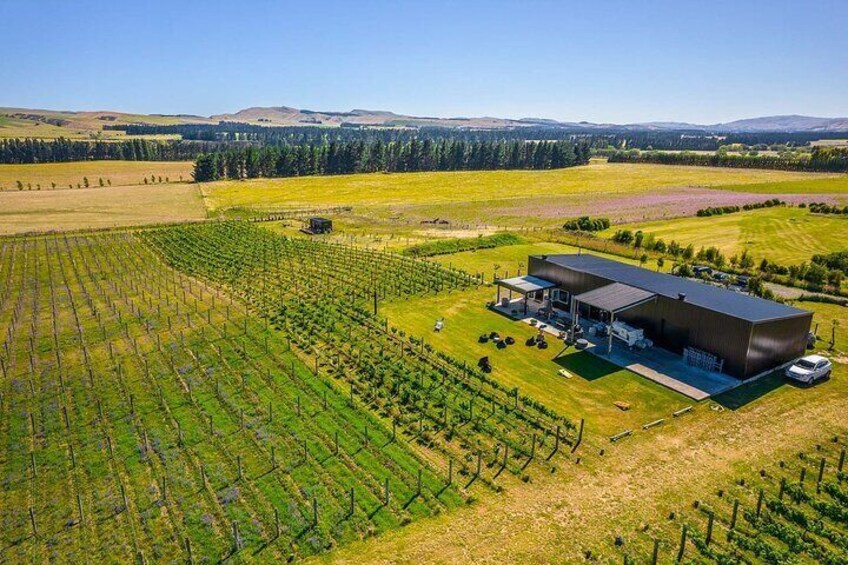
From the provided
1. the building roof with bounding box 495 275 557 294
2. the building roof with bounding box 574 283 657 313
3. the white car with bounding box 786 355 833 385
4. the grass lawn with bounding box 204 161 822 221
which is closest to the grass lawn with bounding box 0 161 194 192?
the grass lawn with bounding box 204 161 822 221

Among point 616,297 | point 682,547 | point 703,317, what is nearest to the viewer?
point 682,547

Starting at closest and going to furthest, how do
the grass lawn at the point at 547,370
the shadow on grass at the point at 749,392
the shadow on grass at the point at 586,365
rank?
the grass lawn at the point at 547,370 → the shadow on grass at the point at 749,392 → the shadow on grass at the point at 586,365

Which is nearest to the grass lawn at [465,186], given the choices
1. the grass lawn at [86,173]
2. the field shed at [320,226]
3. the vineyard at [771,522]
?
the field shed at [320,226]

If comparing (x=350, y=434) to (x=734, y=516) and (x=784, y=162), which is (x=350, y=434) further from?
(x=784, y=162)

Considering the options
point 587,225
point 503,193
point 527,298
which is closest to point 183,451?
point 527,298

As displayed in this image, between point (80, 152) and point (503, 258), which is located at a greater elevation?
point (80, 152)

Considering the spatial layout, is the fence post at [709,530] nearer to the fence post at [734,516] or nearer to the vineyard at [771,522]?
the vineyard at [771,522]

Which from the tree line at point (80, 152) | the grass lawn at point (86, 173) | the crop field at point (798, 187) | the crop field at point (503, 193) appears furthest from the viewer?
the tree line at point (80, 152)
